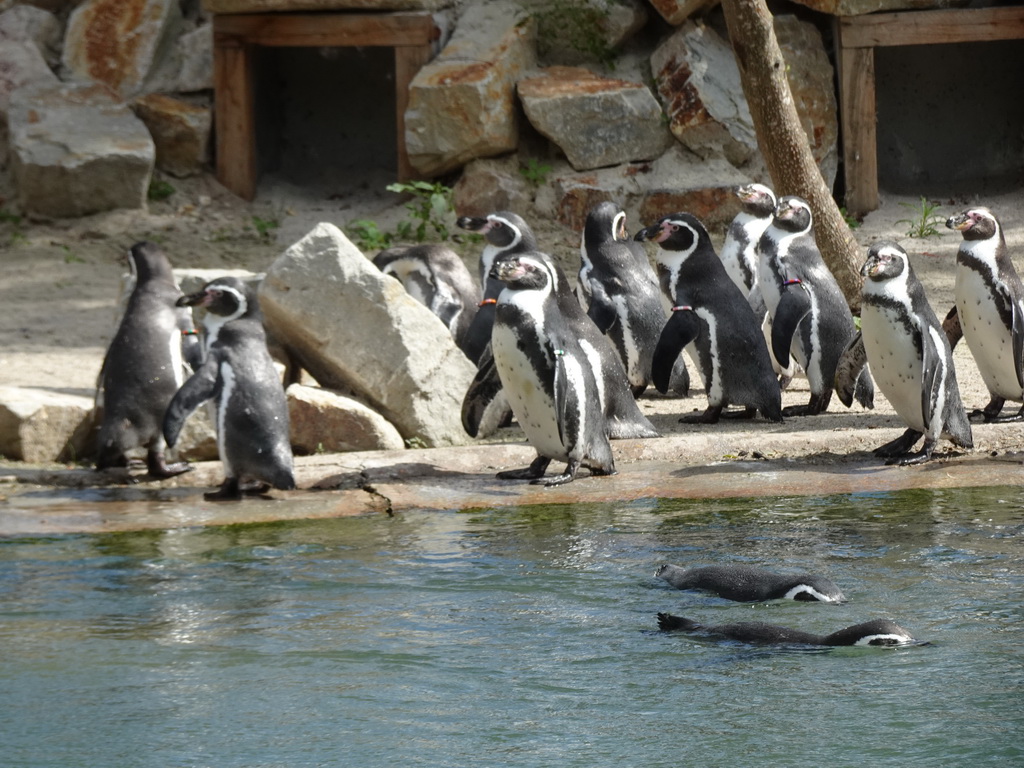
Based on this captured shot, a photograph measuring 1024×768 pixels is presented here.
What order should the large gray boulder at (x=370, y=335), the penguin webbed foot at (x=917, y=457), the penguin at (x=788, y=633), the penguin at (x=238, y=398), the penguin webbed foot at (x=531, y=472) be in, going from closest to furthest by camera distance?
the penguin at (x=788, y=633), the penguin at (x=238, y=398), the penguin webbed foot at (x=917, y=457), the penguin webbed foot at (x=531, y=472), the large gray boulder at (x=370, y=335)

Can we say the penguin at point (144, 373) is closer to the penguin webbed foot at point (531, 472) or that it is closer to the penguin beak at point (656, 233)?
the penguin webbed foot at point (531, 472)

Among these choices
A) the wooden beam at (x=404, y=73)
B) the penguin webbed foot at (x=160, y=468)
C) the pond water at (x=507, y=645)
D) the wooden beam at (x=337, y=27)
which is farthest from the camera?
the wooden beam at (x=404, y=73)

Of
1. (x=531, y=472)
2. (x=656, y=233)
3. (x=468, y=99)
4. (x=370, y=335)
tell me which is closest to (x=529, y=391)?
(x=531, y=472)

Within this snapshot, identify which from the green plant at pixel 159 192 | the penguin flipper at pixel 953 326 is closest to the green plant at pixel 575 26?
the green plant at pixel 159 192

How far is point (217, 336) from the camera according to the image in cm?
637

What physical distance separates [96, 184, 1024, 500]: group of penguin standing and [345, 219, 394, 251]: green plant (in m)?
2.68

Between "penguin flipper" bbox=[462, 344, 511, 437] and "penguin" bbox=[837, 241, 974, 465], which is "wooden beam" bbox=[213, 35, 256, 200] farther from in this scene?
"penguin" bbox=[837, 241, 974, 465]

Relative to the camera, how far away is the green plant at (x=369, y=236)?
11.3 meters

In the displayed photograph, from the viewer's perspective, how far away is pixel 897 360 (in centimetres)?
645

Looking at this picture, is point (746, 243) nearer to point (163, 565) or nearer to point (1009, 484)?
point (1009, 484)

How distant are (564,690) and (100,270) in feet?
26.5

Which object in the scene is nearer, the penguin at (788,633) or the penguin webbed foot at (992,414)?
the penguin at (788,633)

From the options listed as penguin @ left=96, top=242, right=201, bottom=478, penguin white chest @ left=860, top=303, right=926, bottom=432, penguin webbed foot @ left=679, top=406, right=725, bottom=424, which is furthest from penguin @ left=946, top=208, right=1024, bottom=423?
penguin @ left=96, top=242, right=201, bottom=478

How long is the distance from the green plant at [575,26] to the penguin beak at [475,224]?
13.9ft
